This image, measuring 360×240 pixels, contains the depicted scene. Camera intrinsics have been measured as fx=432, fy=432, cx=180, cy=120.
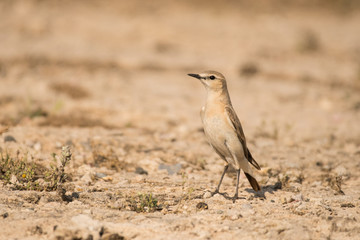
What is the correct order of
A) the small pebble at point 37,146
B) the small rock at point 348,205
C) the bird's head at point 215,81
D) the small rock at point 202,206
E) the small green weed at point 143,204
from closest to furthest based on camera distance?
the small green weed at point 143,204 < the small rock at point 202,206 < the small rock at point 348,205 < the bird's head at point 215,81 < the small pebble at point 37,146

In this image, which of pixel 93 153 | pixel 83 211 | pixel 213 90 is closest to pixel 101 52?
pixel 93 153

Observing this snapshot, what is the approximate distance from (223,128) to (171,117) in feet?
11.6

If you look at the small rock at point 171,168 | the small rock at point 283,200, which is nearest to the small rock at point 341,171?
the small rock at point 283,200

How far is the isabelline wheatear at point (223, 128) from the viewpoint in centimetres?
478

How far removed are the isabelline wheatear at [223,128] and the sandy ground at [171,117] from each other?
0.43 metres

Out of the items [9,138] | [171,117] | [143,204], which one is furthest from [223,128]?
[171,117]

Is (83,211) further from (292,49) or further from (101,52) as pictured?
(292,49)

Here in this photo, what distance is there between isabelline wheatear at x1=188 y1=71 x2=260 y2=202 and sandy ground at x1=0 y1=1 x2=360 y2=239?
43cm

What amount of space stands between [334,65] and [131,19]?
7.32 m

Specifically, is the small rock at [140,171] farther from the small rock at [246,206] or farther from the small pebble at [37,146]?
the small rock at [246,206]

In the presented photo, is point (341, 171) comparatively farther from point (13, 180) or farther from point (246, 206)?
point (13, 180)

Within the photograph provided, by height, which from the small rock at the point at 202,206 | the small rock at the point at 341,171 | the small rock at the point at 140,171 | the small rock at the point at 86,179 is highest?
the small rock at the point at 341,171

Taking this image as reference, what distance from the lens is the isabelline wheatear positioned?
4.78 m

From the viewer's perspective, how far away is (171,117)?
8227 millimetres
